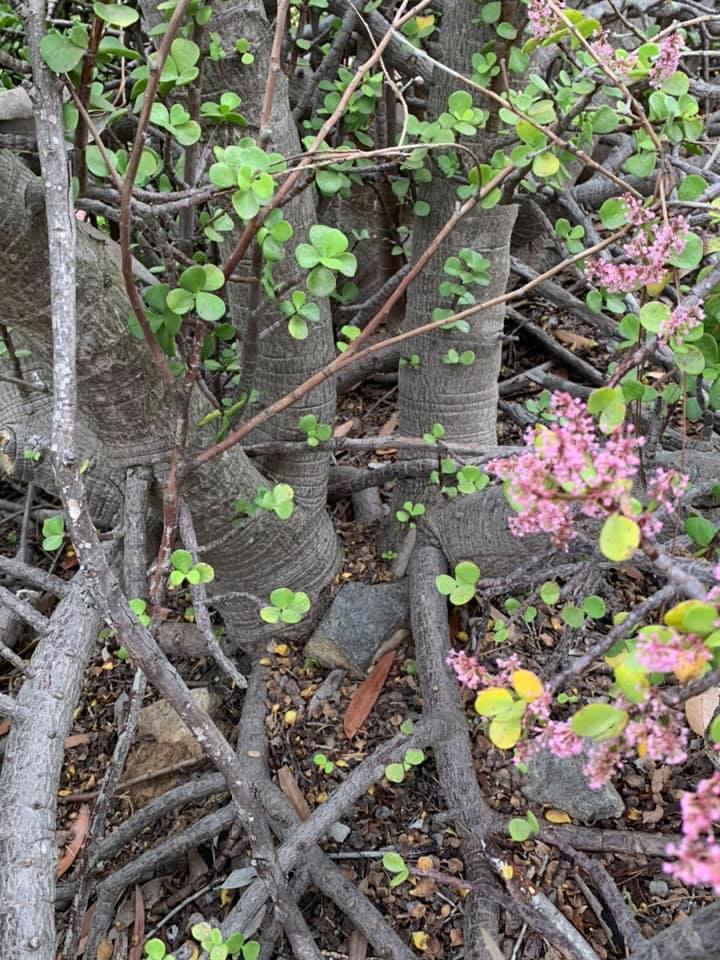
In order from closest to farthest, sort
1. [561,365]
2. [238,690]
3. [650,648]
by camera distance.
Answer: [650,648]
[238,690]
[561,365]

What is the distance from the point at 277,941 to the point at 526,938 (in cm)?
41

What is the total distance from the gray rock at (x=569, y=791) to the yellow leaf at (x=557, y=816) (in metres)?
0.01

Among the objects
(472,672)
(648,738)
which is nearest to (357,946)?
(472,672)

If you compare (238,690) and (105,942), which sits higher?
(238,690)

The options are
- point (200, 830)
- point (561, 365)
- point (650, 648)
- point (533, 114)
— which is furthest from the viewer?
point (561, 365)

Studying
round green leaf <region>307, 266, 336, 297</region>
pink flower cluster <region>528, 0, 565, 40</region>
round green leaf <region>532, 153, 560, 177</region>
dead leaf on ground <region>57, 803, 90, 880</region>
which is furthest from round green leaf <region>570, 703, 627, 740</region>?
dead leaf on ground <region>57, 803, 90, 880</region>

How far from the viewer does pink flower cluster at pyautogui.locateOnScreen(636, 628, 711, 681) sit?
0.47 m

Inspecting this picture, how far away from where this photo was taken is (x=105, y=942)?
1.29 m

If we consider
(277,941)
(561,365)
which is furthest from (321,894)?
(561,365)

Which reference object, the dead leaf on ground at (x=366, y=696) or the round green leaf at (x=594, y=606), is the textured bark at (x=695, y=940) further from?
the dead leaf on ground at (x=366, y=696)

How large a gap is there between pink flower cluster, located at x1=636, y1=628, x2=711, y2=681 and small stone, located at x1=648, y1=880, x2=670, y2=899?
2.99ft

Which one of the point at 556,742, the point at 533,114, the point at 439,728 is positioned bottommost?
the point at 439,728

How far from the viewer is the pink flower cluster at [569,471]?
0.49 meters

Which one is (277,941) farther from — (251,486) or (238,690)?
(251,486)
